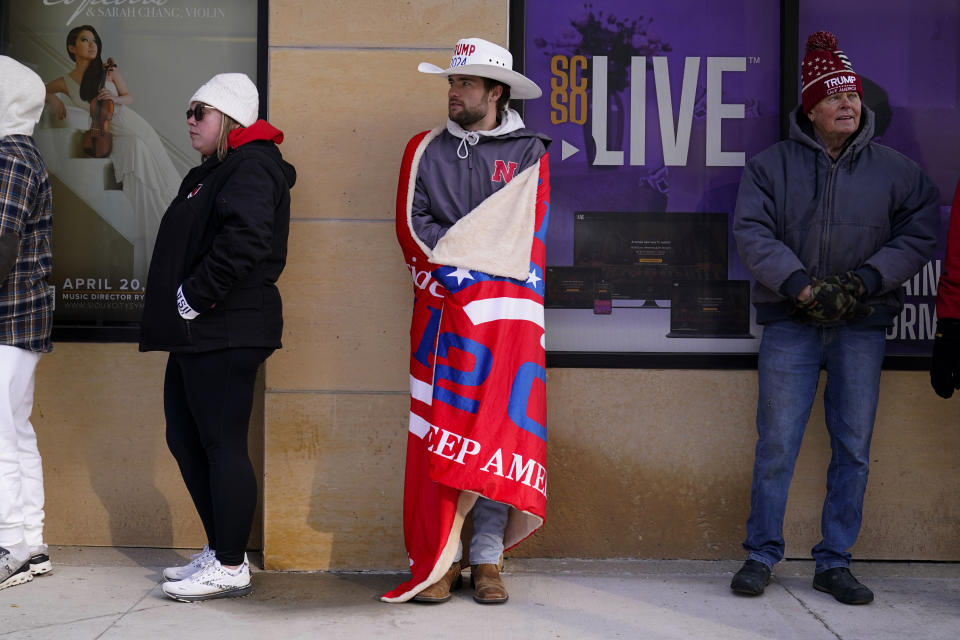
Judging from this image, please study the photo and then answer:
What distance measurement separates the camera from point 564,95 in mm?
5281

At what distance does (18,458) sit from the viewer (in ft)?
15.4

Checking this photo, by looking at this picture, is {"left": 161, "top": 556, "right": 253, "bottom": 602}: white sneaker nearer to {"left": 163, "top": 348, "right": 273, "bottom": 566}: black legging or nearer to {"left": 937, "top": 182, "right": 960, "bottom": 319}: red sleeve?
{"left": 163, "top": 348, "right": 273, "bottom": 566}: black legging

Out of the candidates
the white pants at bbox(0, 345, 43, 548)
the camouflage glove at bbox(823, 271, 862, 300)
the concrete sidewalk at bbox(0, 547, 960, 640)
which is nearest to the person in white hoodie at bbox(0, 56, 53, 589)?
the white pants at bbox(0, 345, 43, 548)

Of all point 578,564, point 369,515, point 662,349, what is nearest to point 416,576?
point 369,515

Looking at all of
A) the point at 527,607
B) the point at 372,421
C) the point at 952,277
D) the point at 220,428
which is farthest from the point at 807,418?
the point at 220,428

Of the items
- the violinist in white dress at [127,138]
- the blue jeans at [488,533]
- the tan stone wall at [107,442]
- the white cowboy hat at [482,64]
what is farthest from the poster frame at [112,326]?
the blue jeans at [488,533]

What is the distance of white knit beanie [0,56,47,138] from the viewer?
15.3 ft

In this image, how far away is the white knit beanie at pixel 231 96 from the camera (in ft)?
14.7

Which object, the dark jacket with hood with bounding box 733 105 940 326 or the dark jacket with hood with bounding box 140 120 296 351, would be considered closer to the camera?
the dark jacket with hood with bounding box 140 120 296 351

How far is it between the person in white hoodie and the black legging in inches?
26.5

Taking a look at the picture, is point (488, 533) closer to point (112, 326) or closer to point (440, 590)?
point (440, 590)

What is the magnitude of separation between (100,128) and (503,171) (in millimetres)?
2173

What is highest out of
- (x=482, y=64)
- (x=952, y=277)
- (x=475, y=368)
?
(x=482, y=64)

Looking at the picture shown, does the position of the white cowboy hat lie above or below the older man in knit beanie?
above
